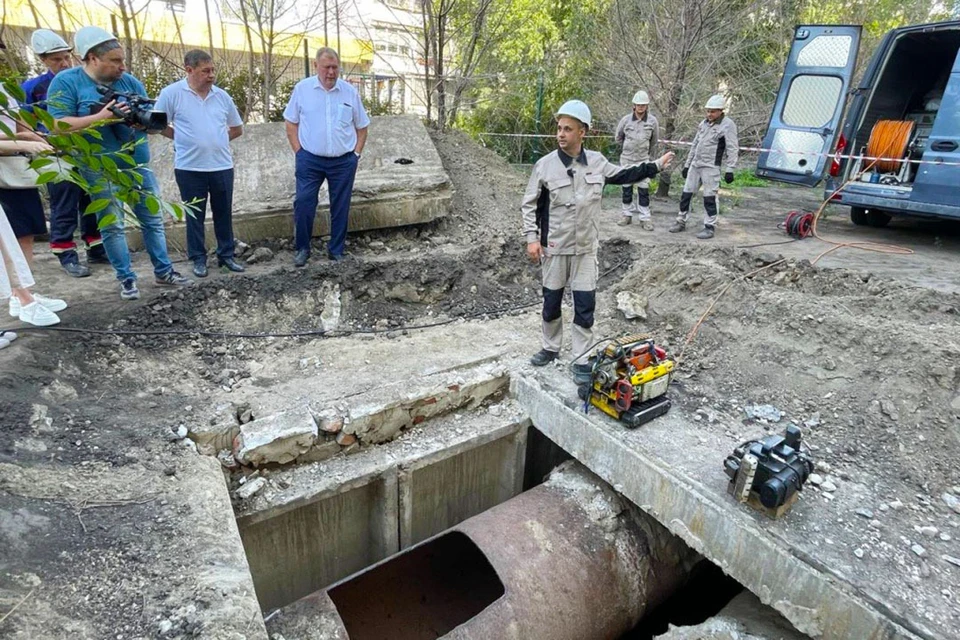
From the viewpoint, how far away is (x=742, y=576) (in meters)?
2.85

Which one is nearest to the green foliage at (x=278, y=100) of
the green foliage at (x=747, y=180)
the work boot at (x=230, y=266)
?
the work boot at (x=230, y=266)

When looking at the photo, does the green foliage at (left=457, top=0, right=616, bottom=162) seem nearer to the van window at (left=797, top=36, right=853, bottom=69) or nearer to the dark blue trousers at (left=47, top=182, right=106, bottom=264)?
the van window at (left=797, top=36, right=853, bottom=69)

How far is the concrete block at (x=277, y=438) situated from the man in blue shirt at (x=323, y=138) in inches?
82.7

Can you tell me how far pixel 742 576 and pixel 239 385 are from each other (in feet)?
10.8

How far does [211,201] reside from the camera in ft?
15.6

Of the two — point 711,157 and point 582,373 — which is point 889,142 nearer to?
point 711,157

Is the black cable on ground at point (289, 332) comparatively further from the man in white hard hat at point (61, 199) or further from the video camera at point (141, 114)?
the video camera at point (141, 114)

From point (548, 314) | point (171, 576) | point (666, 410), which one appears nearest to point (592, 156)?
point (548, 314)

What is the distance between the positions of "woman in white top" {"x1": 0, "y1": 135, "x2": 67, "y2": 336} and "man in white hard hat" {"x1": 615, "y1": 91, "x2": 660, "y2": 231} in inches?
227

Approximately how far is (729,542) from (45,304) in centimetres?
456

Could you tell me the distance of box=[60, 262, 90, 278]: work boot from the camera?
4652mm

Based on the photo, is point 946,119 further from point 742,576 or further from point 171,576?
point 171,576

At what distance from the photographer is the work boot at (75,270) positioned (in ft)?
15.3

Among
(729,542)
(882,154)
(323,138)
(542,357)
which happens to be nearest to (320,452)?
(542,357)
